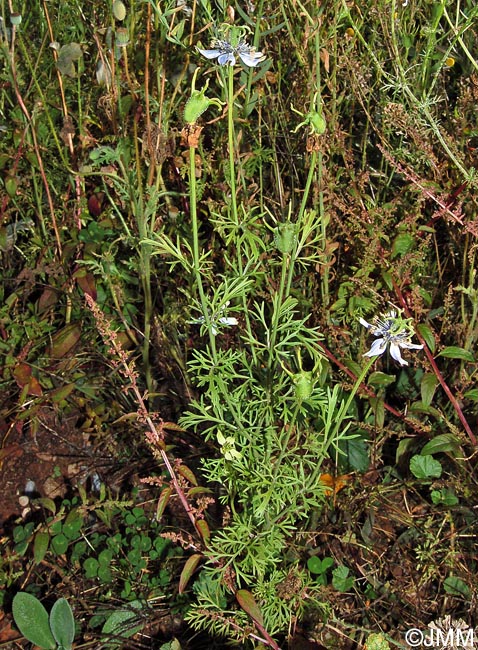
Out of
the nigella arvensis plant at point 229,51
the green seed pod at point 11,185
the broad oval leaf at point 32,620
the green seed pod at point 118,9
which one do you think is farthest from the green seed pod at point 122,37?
the broad oval leaf at point 32,620

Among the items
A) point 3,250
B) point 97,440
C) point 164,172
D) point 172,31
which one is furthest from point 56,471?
point 172,31

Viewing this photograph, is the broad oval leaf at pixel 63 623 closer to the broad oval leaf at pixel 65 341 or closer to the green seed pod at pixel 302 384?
the broad oval leaf at pixel 65 341

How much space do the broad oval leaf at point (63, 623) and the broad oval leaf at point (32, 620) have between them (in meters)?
0.02

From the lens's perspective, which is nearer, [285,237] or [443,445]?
[285,237]

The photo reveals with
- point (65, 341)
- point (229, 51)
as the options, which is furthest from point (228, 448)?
point (65, 341)

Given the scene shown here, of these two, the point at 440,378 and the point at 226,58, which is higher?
the point at 226,58

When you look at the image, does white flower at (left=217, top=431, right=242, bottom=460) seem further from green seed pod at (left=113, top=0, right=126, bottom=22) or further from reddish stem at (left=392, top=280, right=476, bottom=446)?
green seed pod at (left=113, top=0, right=126, bottom=22)

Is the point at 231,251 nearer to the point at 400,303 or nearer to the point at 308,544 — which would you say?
the point at 400,303

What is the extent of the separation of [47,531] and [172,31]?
1.16 m

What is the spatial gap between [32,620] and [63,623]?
0.07 metres

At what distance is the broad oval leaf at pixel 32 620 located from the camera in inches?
60.2

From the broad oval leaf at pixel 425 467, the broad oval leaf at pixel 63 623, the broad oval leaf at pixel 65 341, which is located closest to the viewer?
the broad oval leaf at pixel 63 623

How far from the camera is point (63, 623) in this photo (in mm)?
1529

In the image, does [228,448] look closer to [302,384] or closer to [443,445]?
[302,384]
